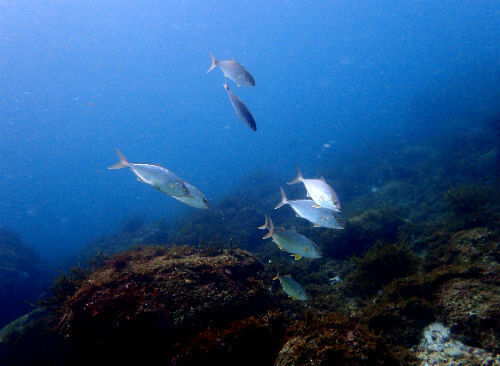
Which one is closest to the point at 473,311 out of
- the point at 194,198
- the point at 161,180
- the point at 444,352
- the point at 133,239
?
the point at 444,352

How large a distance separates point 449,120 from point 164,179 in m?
44.4

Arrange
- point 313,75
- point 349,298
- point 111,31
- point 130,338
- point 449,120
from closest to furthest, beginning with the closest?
1. point 130,338
2. point 349,298
3. point 449,120
4. point 111,31
5. point 313,75

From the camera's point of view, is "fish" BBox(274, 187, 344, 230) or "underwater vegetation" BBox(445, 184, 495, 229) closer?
"fish" BBox(274, 187, 344, 230)

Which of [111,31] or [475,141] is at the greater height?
[111,31]

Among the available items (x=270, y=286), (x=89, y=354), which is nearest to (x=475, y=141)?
(x=270, y=286)

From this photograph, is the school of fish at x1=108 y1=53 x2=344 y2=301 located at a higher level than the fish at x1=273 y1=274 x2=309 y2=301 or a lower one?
higher

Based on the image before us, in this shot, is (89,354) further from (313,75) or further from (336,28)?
(313,75)

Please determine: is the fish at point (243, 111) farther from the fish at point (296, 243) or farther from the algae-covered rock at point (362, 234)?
the algae-covered rock at point (362, 234)

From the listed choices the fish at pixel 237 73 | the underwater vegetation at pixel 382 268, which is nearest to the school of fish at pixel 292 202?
the fish at pixel 237 73

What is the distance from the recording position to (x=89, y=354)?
3082 millimetres

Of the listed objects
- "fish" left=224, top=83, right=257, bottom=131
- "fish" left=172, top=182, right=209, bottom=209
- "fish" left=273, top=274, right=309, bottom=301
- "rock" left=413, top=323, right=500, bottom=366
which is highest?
"fish" left=224, top=83, right=257, bottom=131

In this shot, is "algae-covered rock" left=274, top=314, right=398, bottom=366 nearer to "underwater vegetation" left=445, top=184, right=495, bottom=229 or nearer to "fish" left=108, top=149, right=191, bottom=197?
"fish" left=108, top=149, right=191, bottom=197

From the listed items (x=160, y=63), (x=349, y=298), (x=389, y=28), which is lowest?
(x=349, y=298)

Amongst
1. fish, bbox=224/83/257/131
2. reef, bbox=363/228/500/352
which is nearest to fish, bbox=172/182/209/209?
fish, bbox=224/83/257/131
